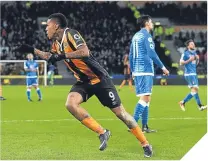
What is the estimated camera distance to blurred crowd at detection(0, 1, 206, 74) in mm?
44062

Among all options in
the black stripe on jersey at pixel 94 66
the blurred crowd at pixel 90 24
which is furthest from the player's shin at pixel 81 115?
the blurred crowd at pixel 90 24

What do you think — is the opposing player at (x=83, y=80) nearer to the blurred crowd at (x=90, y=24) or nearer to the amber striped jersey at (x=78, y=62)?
the amber striped jersey at (x=78, y=62)

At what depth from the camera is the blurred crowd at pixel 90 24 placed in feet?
145

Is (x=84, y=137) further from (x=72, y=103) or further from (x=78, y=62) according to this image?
(x=78, y=62)

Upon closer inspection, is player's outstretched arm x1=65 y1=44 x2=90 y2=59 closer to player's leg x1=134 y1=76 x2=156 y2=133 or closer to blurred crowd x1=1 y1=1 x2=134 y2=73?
player's leg x1=134 y1=76 x2=156 y2=133

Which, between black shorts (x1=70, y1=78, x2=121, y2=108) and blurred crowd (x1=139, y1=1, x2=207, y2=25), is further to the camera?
blurred crowd (x1=139, y1=1, x2=207, y2=25)

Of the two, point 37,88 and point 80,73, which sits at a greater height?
point 80,73

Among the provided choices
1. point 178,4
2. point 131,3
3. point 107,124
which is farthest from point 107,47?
point 107,124

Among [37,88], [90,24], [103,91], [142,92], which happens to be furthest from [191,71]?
[90,24]

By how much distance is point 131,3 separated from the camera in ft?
152

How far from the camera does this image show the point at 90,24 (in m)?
46.4

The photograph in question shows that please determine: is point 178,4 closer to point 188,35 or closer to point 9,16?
point 188,35

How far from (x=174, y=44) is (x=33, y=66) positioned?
26.0 meters

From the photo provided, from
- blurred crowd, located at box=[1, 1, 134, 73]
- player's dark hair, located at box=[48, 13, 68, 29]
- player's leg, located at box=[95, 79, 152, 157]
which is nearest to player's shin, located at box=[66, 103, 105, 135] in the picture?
player's leg, located at box=[95, 79, 152, 157]
